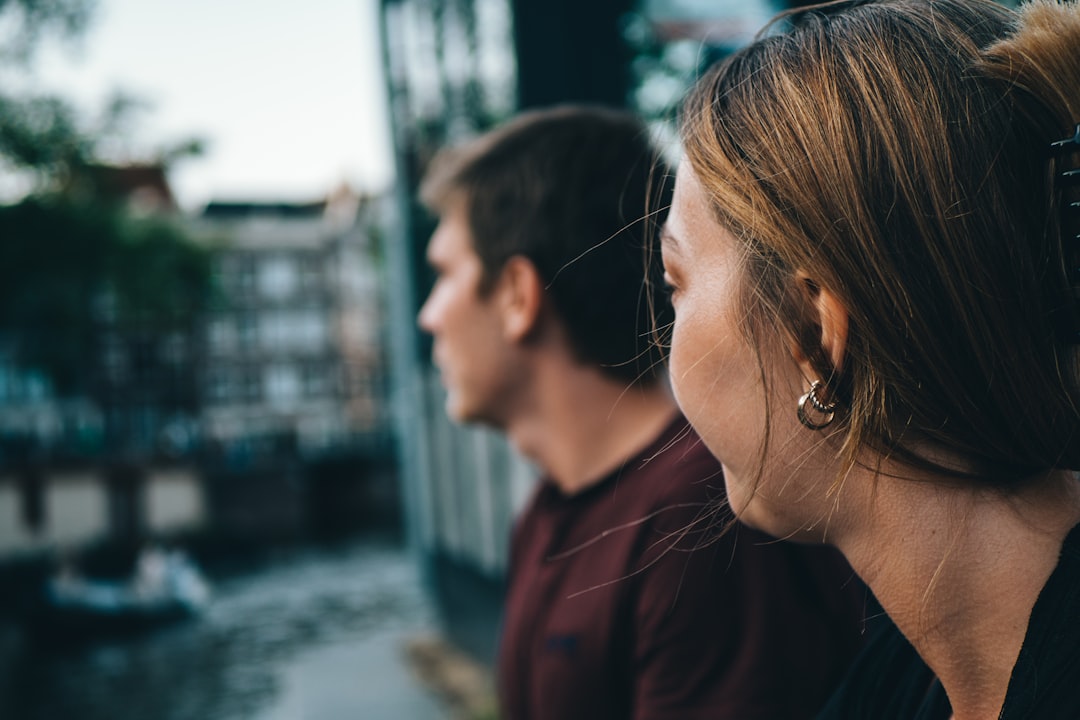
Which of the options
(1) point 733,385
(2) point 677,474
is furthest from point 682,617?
(1) point 733,385

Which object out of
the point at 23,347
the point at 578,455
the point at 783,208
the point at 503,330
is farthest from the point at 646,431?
the point at 23,347

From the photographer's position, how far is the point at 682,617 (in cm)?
120

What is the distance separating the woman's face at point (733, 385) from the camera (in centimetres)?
82

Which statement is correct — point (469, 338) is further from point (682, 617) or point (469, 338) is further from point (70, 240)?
point (70, 240)

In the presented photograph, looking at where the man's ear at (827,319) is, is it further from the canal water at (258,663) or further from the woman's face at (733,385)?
the canal water at (258,663)

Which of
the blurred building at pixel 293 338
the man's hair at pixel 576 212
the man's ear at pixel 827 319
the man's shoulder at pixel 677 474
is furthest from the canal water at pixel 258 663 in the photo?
the blurred building at pixel 293 338

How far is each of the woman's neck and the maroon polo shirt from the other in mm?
303


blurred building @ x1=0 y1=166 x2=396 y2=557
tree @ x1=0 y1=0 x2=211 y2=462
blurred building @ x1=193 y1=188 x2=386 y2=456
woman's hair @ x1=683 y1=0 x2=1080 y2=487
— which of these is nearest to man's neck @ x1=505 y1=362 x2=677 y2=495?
woman's hair @ x1=683 y1=0 x2=1080 y2=487

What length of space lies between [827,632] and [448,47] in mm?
7468

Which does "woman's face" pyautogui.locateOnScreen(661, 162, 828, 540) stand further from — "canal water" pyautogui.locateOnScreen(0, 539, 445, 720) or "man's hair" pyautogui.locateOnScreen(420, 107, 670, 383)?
"canal water" pyautogui.locateOnScreen(0, 539, 445, 720)

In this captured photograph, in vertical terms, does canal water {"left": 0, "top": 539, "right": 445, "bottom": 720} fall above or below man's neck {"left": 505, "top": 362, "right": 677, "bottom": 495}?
below

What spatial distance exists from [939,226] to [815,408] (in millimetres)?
161

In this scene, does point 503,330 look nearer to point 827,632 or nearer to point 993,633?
point 827,632

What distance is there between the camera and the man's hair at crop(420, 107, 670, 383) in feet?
5.03
